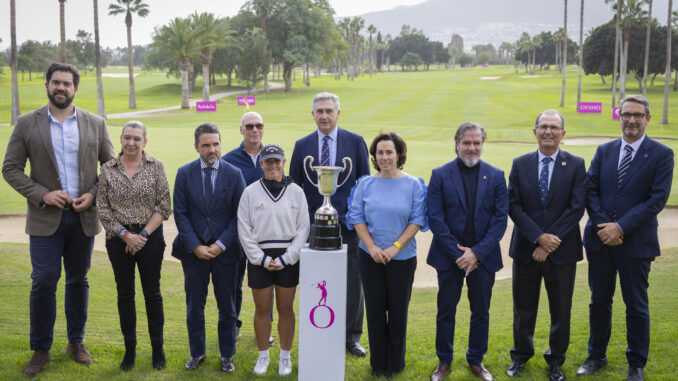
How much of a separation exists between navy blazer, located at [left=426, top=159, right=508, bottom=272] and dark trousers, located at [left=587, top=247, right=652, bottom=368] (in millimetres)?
952

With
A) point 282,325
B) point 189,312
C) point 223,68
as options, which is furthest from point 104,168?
point 223,68

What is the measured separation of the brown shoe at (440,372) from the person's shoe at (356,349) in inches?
33.6

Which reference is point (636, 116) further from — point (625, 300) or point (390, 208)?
point (390, 208)

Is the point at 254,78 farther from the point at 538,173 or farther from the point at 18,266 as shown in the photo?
the point at 538,173

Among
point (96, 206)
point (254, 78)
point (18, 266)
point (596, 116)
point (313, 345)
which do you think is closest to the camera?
point (313, 345)

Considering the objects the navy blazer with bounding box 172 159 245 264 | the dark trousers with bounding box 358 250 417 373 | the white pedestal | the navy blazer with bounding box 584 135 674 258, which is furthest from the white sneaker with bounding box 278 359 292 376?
the navy blazer with bounding box 584 135 674 258

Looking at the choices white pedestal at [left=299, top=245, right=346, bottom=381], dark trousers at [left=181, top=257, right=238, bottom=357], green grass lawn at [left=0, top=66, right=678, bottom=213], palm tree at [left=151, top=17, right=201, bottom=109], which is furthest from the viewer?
palm tree at [left=151, top=17, right=201, bottom=109]

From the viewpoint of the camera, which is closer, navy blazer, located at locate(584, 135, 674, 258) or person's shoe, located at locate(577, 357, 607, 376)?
navy blazer, located at locate(584, 135, 674, 258)

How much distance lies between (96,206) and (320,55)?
62409 millimetres

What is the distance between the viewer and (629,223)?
4.60 m

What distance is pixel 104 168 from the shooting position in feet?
15.6

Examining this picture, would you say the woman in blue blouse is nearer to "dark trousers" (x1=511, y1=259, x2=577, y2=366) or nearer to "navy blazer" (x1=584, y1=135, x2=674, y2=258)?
"dark trousers" (x1=511, y1=259, x2=577, y2=366)

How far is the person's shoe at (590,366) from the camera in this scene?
15.7 feet

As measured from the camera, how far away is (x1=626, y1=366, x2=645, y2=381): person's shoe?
4641 millimetres
